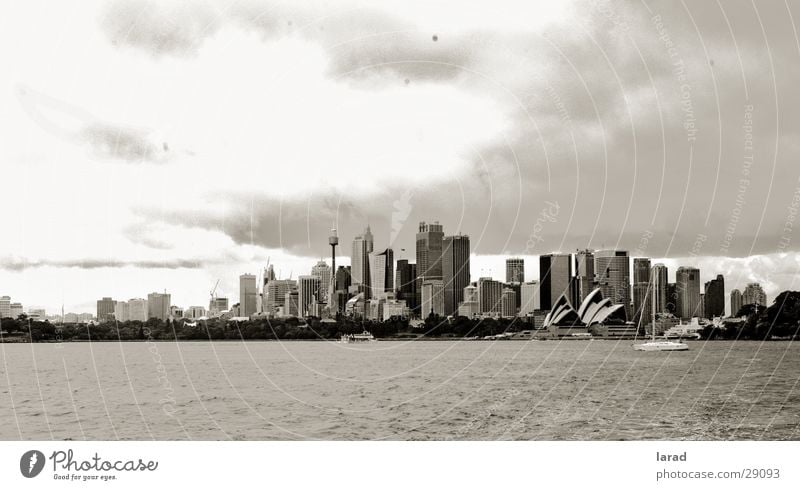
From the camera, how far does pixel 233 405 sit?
135ft

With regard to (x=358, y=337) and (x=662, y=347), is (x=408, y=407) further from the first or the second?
(x=358, y=337)

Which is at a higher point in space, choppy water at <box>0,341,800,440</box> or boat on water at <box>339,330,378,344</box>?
choppy water at <box>0,341,800,440</box>

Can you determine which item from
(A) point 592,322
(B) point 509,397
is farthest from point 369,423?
(A) point 592,322
